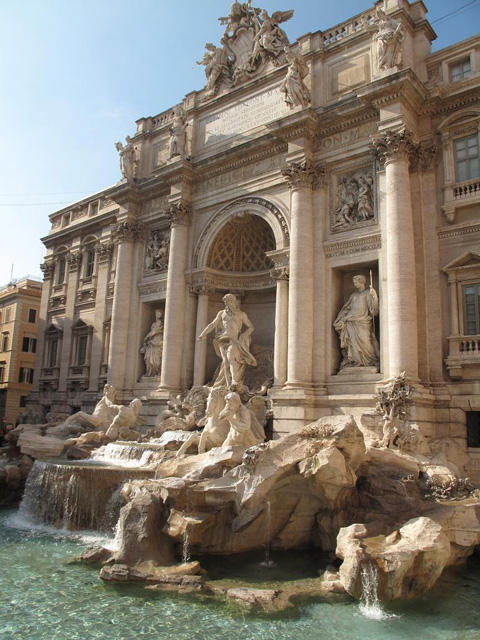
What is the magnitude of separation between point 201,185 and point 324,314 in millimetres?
8082

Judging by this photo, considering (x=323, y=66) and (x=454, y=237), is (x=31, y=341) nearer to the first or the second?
(x=323, y=66)

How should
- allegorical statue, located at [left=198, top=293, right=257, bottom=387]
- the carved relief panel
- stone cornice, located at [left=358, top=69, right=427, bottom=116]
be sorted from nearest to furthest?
stone cornice, located at [left=358, top=69, right=427, bottom=116] < the carved relief panel < allegorical statue, located at [left=198, top=293, right=257, bottom=387]

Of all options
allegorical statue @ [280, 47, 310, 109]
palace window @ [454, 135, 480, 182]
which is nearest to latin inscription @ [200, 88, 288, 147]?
allegorical statue @ [280, 47, 310, 109]

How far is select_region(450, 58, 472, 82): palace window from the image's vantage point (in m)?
16.4

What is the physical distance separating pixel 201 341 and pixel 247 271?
11.4ft

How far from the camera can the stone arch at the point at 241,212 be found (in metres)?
18.5

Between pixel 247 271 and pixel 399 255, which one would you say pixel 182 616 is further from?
pixel 247 271

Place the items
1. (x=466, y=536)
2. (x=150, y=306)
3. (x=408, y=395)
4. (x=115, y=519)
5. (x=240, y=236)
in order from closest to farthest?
(x=466, y=536) < (x=115, y=519) < (x=408, y=395) < (x=240, y=236) < (x=150, y=306)

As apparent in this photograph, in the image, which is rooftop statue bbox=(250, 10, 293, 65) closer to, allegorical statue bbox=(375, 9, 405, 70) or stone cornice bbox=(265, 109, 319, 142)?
stone cornice bbox=(265, 109, 319, 142)

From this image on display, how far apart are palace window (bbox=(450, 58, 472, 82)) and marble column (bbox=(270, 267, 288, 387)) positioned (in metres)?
7.61

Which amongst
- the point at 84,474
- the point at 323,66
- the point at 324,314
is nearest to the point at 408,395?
the point at 324,314

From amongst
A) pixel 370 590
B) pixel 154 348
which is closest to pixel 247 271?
pixel 154 348

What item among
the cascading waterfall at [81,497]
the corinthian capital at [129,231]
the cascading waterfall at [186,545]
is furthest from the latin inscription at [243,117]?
the cascading waterfall at [186,545]

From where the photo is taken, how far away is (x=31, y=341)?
1674 inches
